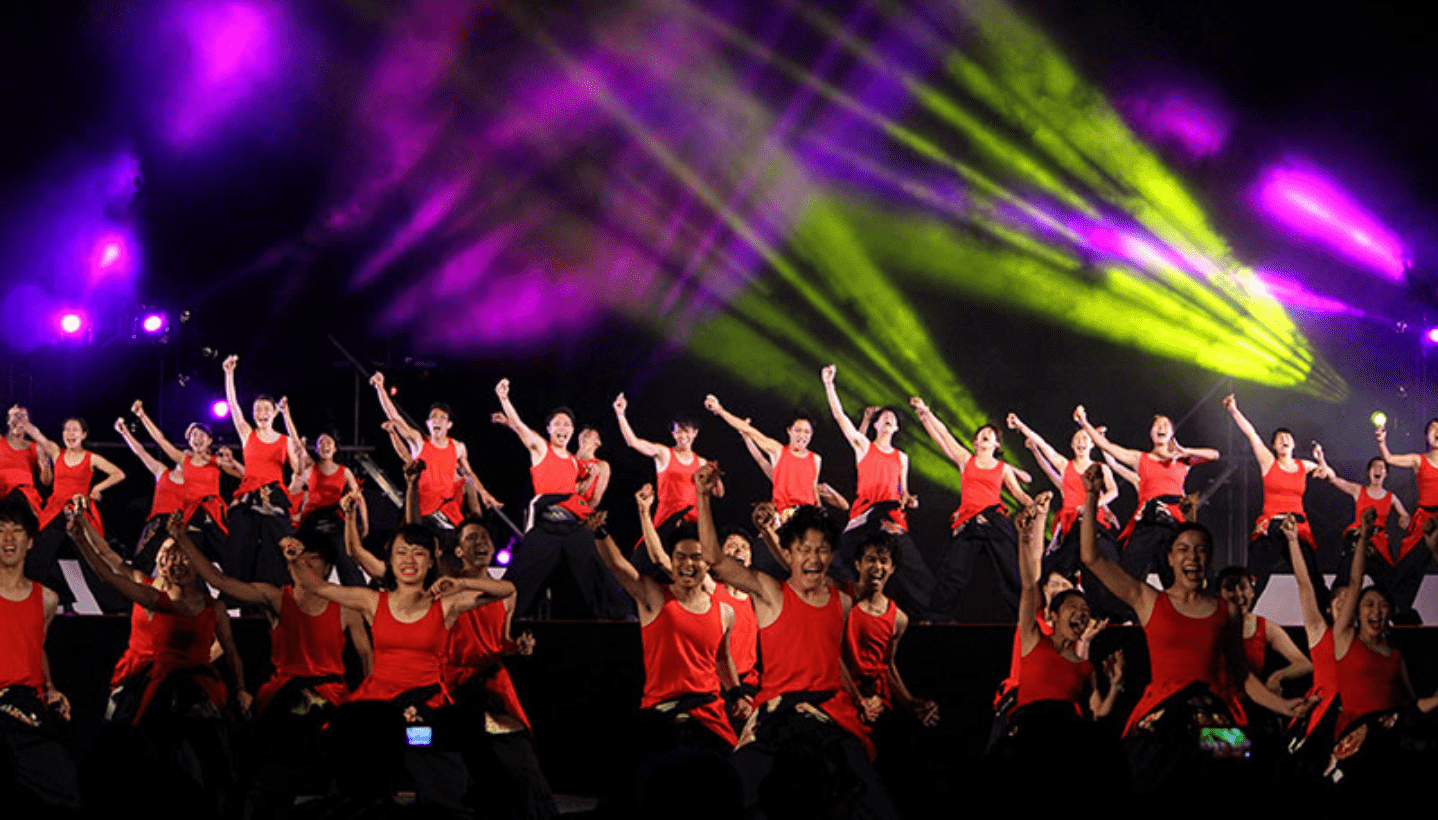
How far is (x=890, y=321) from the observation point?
13.6 metres

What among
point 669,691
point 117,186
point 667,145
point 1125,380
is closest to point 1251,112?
point 1125,380

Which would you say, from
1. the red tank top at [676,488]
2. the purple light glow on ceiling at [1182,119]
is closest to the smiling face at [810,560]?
the red tank top at [676,488]

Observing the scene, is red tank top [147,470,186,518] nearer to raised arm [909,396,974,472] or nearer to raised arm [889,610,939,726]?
raised arm [909,396,974,472]

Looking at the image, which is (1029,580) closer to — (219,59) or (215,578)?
(215,578)

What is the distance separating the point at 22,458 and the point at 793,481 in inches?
239

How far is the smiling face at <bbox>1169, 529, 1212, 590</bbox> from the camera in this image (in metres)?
5.66

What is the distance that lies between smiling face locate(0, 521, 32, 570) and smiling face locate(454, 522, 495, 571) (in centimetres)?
190

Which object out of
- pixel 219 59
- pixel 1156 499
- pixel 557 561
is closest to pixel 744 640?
pixel 557 561

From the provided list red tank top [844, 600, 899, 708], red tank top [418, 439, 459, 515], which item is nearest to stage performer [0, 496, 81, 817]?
red tank top [844, 600, 899, 708]

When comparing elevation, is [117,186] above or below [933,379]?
below

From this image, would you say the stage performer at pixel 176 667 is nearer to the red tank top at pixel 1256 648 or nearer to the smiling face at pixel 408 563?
the smiling face at pixel 408 563

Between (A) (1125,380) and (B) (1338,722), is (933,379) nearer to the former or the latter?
(A) (1125,380)

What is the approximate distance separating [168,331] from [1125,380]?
863 centimetres

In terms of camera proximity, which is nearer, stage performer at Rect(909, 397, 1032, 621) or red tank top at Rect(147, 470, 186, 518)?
stage performer at Rect(909, 397, 1032, 621)
